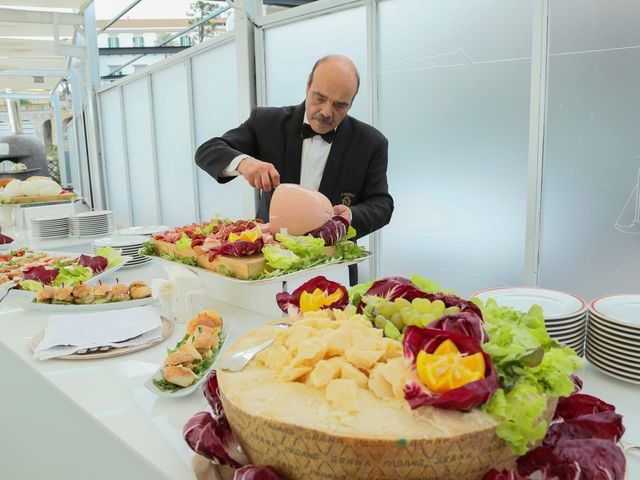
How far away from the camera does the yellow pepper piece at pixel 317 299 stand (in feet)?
4.01

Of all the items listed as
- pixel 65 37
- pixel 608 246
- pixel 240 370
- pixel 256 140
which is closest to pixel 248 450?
pixel 240 370

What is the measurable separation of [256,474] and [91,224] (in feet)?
11.3

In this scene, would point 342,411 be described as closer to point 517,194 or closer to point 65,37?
point 517,194

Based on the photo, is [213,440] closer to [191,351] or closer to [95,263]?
[191,351]

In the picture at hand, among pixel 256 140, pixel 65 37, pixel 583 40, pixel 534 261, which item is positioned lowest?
pixel 534 261

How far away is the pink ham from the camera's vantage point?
6.26ft

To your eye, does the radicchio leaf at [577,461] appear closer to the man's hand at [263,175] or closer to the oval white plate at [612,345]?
the oval white plate at [612,345]

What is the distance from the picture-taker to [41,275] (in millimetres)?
2180

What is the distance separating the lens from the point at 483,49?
340cm

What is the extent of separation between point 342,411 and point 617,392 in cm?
77

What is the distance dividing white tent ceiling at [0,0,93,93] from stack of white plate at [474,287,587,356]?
887 cm

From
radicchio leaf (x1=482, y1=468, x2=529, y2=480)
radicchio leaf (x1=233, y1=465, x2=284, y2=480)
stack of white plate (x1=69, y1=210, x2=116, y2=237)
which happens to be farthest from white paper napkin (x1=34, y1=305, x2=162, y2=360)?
stack of white plate (x1=69, y1=210, x2=116, y2=237)

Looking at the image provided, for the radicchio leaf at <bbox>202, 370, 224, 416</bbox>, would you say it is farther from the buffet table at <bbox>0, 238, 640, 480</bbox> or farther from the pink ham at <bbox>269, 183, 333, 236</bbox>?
the pink ham at <bbox>269, 183, 333, 236</bbox>

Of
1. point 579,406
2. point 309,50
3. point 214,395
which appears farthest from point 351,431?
point 309,50
